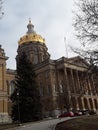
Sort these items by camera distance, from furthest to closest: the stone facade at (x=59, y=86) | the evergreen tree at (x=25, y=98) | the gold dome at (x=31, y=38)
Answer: the gold dome at (x=31, y=38) → the stone facade at (x=59, y=86) → the evergreen tree at (x=25, y=98)

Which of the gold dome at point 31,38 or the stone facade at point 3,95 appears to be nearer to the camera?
the stone facade at point 3,95

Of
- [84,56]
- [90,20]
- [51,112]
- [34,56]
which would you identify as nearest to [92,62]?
[84,56]

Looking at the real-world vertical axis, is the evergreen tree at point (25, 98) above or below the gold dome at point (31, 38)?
Answer: below

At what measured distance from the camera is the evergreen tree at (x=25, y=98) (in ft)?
150

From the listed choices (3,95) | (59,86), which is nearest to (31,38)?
(59,86)

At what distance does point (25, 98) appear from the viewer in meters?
46.7

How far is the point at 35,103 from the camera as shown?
46844 mm

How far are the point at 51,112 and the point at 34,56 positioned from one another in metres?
29.4

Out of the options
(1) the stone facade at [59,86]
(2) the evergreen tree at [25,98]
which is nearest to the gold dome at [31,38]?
(1) the stone facade at [59,86]

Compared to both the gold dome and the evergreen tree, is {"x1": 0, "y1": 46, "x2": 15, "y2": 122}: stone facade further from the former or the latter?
the gold dome

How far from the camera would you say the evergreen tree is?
4581cm

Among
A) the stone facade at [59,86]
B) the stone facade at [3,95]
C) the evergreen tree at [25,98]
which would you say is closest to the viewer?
the evergreen tree at [25,98]

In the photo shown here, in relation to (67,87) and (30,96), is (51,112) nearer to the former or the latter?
(67,87)

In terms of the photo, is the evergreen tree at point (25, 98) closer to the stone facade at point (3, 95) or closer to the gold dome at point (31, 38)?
the stone facade at point (3, 95)
